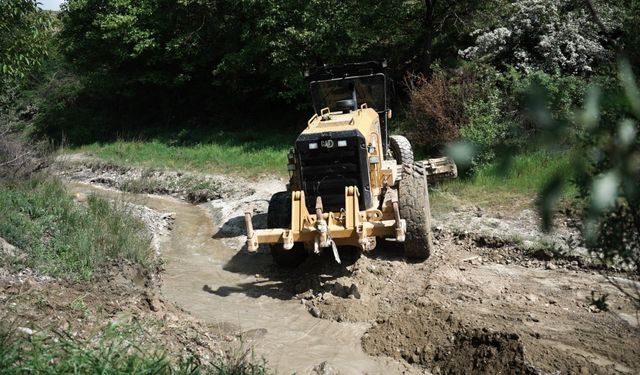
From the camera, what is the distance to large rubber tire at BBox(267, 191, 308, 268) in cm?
839

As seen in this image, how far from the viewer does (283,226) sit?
27.5 ft

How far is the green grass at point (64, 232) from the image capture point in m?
7.16

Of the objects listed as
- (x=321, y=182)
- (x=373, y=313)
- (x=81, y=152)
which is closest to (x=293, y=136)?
(x=81, y=152)

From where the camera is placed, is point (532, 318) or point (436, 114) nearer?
point (532, 318)

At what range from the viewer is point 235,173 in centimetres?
1559

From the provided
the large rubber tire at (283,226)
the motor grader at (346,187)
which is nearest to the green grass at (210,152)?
the motor grader at (346,187)

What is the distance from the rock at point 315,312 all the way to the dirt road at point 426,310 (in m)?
0.04

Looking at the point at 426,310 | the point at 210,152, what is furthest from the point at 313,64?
the point at 426,310

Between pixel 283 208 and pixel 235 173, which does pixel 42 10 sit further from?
pixel 235 173

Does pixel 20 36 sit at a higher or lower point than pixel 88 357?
higher

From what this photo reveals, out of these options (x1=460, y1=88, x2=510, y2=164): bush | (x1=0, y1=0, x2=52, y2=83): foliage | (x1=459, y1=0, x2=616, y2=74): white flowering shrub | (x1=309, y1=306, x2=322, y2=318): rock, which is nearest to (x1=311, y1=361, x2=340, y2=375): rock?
(x1=309, y1=306, x2=322, y2=318): rock

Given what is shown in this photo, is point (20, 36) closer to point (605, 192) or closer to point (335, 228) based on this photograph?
point (335, 228)

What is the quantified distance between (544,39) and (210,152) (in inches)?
405

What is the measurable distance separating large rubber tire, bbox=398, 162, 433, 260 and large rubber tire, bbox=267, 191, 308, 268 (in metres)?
1.57
